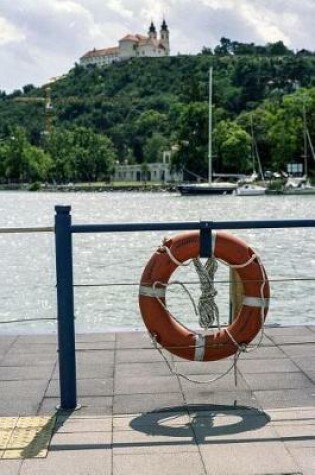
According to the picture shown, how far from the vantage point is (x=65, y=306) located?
4.26 metres

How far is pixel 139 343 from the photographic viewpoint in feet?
20.1

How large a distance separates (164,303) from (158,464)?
106 cm

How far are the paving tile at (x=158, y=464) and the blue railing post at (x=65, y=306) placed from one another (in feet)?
2.59

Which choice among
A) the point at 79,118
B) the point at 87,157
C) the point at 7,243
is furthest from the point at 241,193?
the point at 79,118

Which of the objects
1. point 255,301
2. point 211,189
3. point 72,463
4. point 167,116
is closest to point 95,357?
point 255,301

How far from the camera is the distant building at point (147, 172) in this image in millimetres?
130500

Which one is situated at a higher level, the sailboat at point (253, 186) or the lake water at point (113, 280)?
the lake water at point (113, 280)

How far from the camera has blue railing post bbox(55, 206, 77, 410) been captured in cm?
420

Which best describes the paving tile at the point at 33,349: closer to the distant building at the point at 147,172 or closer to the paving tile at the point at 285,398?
the paving tile at the point at 285,398

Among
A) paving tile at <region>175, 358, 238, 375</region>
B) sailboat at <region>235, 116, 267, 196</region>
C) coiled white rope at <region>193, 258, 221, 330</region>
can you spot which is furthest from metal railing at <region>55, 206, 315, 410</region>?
sailboat at <region>235, 116, 267, 196</region>

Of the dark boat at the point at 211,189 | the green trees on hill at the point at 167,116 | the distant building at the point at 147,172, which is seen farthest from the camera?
the distant building at the point at 147,172

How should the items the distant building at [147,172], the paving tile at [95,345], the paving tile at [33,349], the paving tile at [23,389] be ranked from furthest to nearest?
the distant building at [147,172] → the paving tile at [95,345] → the paving tile at [33,349] → the paving tile at [23,389]

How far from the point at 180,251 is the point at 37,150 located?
128 metres

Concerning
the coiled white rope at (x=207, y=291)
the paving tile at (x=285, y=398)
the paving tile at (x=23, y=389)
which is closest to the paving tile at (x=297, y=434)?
the paving tile at (x=285, y=398)
